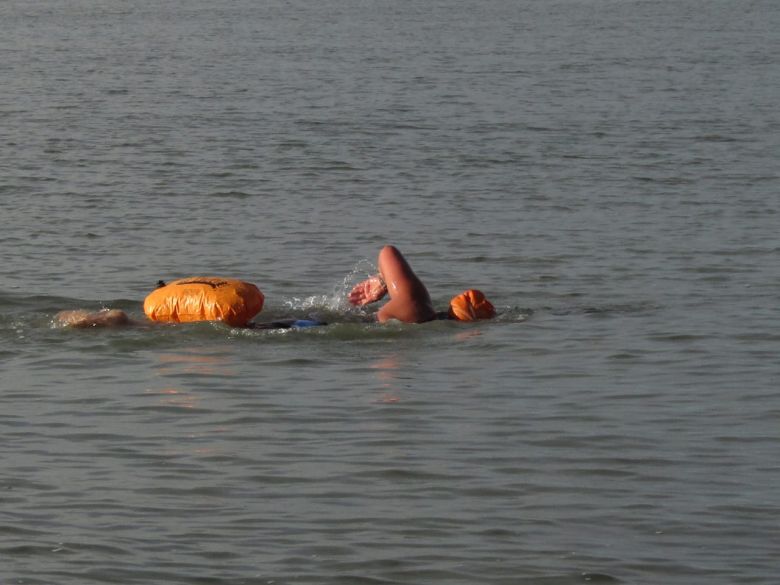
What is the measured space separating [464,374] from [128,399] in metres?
2.38

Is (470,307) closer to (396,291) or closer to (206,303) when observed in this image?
(396,291)

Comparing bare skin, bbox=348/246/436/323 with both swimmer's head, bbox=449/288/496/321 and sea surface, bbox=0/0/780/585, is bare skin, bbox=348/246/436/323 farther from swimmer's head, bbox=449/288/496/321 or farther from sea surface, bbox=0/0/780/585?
swimmer's head, bbox=449/288/496/321

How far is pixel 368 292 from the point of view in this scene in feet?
42.3

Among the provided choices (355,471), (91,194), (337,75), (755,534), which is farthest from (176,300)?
(337,75)

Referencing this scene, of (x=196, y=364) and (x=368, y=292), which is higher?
(x=368, y=292)

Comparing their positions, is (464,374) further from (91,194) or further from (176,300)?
(91,194)

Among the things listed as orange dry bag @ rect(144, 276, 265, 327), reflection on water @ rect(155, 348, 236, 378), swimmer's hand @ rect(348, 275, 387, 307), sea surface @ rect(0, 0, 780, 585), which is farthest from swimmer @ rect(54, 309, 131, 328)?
swimmer's hand @ rect(348, 275, 387, 307)

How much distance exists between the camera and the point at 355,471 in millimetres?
9180

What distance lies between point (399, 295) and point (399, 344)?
1.41 ft

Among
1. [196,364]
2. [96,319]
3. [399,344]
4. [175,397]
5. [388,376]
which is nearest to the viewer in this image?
[175,397]

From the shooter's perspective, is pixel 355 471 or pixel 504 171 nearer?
pixel 355 471

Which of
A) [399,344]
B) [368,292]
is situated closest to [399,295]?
[368,292]

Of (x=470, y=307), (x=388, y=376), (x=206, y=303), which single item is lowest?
(x=388, y=376)

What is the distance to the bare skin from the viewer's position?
1283cm
